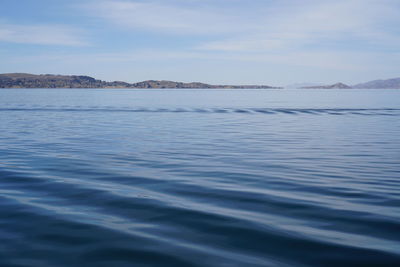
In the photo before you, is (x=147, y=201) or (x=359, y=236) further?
(x=147, y=201)

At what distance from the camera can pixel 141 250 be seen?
22.1 feet

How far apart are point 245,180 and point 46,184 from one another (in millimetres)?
6166

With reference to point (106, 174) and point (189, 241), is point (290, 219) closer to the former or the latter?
point (189, 241)

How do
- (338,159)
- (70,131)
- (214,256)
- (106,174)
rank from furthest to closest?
(70,131) → (338,159) → (106,174) → (214,256)

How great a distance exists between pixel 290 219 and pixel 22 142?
61.2 feet

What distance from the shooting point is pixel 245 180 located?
40.3ft

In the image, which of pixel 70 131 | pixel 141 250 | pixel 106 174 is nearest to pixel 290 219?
pixel 141 250

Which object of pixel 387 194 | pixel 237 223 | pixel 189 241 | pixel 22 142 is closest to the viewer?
pixel 189 241

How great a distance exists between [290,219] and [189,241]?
250 cm

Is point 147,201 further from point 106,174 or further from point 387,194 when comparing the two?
point 387,194

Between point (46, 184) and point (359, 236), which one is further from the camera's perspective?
point (46, 184)

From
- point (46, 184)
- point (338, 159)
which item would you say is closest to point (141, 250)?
point (46, 184)

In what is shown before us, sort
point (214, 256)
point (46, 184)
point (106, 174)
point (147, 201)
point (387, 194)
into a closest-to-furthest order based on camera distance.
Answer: point (214, 256) < point (147, 201) < point (387, 194) < point (46, 184) < point (106, 174)

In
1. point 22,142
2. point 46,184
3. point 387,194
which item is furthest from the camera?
point 22,142
